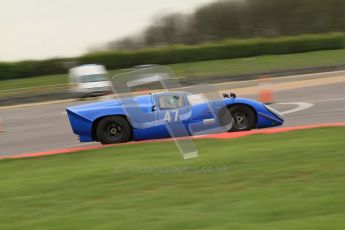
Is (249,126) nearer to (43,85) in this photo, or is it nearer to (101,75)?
(101,75)

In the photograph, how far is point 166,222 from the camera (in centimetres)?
462

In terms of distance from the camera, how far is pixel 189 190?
562 cm

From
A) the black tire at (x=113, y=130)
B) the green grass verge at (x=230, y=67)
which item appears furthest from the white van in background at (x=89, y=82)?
the black tire at (x=113, y=130)

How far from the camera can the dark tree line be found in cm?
4941

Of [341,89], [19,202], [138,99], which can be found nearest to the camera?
[19,202]

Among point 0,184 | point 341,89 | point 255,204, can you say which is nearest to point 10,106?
point 341,89

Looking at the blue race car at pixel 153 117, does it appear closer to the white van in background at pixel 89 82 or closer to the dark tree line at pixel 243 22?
the white van in background at pixel 89 82

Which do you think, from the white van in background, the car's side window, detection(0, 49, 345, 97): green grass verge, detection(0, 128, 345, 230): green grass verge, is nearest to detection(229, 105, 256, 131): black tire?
the car's side window

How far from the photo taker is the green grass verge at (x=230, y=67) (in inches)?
1294

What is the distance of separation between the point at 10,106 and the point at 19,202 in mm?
22732

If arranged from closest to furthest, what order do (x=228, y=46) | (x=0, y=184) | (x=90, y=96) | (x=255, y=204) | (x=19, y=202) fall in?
1. (x=255, y=204)
2. (x=19, y=202)
3. (x=0, y=184)
4. (x=90, y=96)
5. (x=228, y=46)

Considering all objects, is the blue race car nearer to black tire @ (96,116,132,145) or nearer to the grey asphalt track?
black tire @ (96,116,132,145)

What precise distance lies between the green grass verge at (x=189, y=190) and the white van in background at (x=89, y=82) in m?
19.2

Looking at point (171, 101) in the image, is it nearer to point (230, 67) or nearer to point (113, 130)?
point (113, 130)
